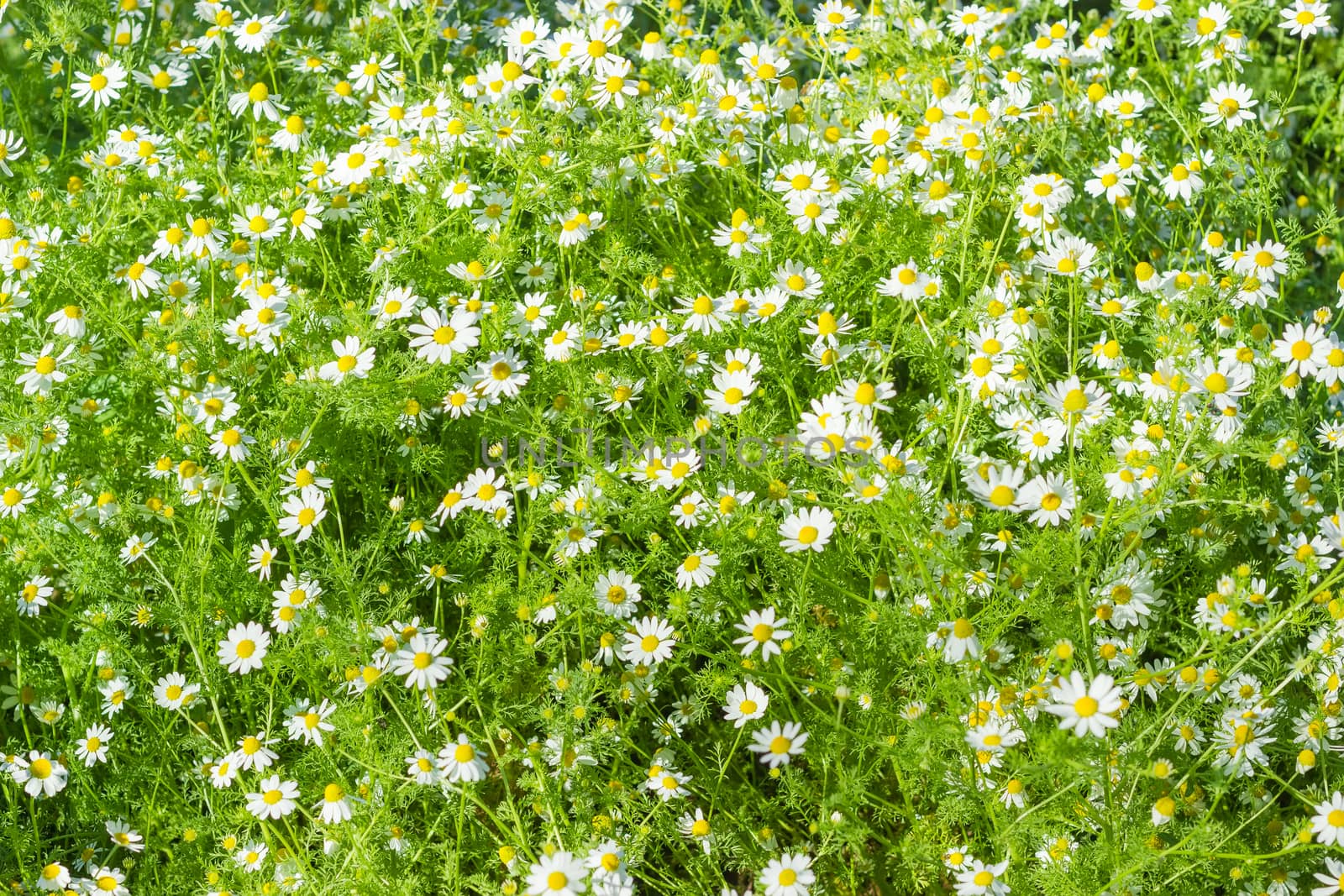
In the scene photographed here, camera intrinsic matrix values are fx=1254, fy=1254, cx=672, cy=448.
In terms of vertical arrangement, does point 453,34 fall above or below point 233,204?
above

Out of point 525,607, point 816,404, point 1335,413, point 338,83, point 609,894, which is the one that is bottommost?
point 609,894

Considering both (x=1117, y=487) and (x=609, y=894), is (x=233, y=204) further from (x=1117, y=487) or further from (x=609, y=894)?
(x=1117, y=487)

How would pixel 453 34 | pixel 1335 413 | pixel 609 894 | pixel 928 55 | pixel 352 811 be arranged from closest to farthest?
pixel 609 894, pixel 352 811, pixel 1335 413, pixel 928 55, pixel 453 34

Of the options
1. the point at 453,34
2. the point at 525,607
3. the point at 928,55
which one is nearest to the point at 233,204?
the point at 453,34

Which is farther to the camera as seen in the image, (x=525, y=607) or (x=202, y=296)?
(x=202, y=296)

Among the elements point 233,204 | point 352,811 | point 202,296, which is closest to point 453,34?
point 233,204

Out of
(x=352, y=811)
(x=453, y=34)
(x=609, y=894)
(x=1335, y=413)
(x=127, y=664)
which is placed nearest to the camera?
(x=609, y=894)
